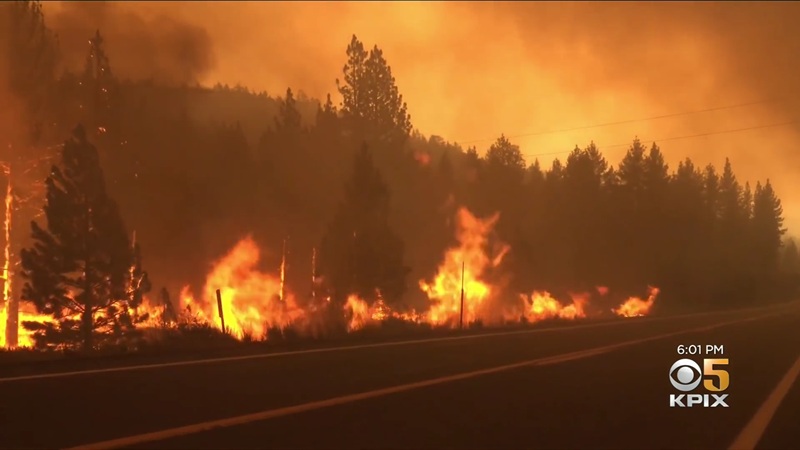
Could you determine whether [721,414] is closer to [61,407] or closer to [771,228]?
[61,407]

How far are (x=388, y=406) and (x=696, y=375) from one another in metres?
7.17

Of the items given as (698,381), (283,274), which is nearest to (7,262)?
(283,274)

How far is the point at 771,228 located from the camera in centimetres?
8038

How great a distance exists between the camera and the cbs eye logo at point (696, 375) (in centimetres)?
1146

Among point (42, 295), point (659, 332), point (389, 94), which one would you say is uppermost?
point (389, 94)

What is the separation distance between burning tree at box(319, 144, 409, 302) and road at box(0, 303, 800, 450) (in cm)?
2623

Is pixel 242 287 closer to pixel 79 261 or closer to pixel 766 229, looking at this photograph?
pixel 79 261

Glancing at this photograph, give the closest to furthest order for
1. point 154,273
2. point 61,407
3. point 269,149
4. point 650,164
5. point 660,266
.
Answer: point 61,407 → point 154,273 → point 269,149 → point 660,266 → point 650,164

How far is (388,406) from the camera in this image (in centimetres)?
866

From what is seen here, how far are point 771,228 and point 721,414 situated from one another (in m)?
81.3

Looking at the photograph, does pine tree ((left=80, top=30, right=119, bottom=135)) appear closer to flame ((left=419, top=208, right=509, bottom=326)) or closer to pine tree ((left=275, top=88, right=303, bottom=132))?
pine tree ((left=275, top=88, right=303, bottom=132))

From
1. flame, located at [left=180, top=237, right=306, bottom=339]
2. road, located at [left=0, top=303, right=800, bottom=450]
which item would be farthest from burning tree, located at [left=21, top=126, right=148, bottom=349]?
road, located at [left=0, top=303, right=800, bottom=450]

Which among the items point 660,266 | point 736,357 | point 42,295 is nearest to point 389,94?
point 660,266

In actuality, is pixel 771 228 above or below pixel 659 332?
above
